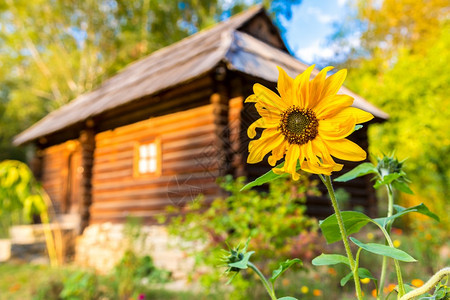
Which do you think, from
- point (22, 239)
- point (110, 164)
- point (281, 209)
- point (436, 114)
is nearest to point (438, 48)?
point (436, 114)

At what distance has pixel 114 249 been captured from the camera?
582 cm

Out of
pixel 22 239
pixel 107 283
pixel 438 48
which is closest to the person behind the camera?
pixel 107 283

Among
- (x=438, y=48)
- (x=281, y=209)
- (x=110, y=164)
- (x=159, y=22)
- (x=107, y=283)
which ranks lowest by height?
(x=107, y=283)

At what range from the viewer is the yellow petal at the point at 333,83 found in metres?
0.58

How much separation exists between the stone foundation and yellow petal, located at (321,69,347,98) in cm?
488

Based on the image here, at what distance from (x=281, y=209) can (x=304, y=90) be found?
2820mm

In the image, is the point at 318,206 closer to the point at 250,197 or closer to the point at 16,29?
the point at 250,197

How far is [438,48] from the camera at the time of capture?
313 inches

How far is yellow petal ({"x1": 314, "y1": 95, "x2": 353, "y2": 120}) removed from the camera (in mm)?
571

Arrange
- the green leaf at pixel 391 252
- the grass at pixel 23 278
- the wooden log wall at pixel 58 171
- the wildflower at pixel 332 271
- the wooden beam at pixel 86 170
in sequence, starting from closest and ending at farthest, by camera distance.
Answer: the green leaf at pixel 391 252
the wildflower at pixel 332 271
the grass at pixel 23 278
the wooden beam at pixel 86 170
the wooden log wall at pixel 58 171

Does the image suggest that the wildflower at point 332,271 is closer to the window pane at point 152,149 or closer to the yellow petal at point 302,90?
the yellow petal at point 302,90

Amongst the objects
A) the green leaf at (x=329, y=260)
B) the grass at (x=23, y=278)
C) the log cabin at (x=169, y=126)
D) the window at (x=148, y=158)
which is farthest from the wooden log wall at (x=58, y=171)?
the green leaf at (x=329, y=260)

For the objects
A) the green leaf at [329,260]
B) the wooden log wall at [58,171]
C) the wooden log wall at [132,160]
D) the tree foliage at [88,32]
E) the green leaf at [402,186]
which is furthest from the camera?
the tree foliage at [88,32]

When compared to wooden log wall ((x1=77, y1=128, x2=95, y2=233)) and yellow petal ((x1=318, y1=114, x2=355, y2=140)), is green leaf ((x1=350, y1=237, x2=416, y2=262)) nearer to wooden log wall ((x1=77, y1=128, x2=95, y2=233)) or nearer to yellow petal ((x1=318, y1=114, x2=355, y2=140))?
yellow petal ((x1=318, y1=114, x2=355, y2=140))
